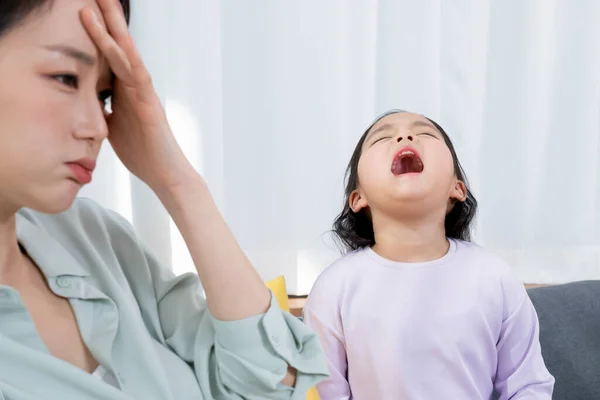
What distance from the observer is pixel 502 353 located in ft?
4.43

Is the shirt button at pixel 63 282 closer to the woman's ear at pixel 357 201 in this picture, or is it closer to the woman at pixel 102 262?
the woman at pixel 102 262

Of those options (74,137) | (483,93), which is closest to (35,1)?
(74,137)

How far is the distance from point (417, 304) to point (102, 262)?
689 mm

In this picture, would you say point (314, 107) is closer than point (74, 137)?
No

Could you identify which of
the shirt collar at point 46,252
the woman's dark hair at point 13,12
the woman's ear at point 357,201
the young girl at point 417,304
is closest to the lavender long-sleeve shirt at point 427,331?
the young girl at point 417,304

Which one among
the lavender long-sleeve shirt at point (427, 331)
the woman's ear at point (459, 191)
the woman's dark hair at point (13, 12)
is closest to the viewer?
the woman's dark hair at point (13, 12)

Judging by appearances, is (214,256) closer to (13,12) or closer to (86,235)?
(86,235)

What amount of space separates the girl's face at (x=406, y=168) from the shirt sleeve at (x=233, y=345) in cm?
45

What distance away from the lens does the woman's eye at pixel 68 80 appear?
697 mm

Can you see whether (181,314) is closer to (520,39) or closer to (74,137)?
(74,137)

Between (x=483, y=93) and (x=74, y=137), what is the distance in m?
1.48

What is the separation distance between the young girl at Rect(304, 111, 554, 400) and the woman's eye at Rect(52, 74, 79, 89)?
28.8 inches

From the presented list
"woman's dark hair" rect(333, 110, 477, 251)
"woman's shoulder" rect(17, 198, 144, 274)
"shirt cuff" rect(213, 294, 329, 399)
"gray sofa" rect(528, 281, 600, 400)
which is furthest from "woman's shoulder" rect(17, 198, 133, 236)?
"gray sofa" rect(528, 281, 600, 400)

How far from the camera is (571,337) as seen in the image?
1.79 metres
